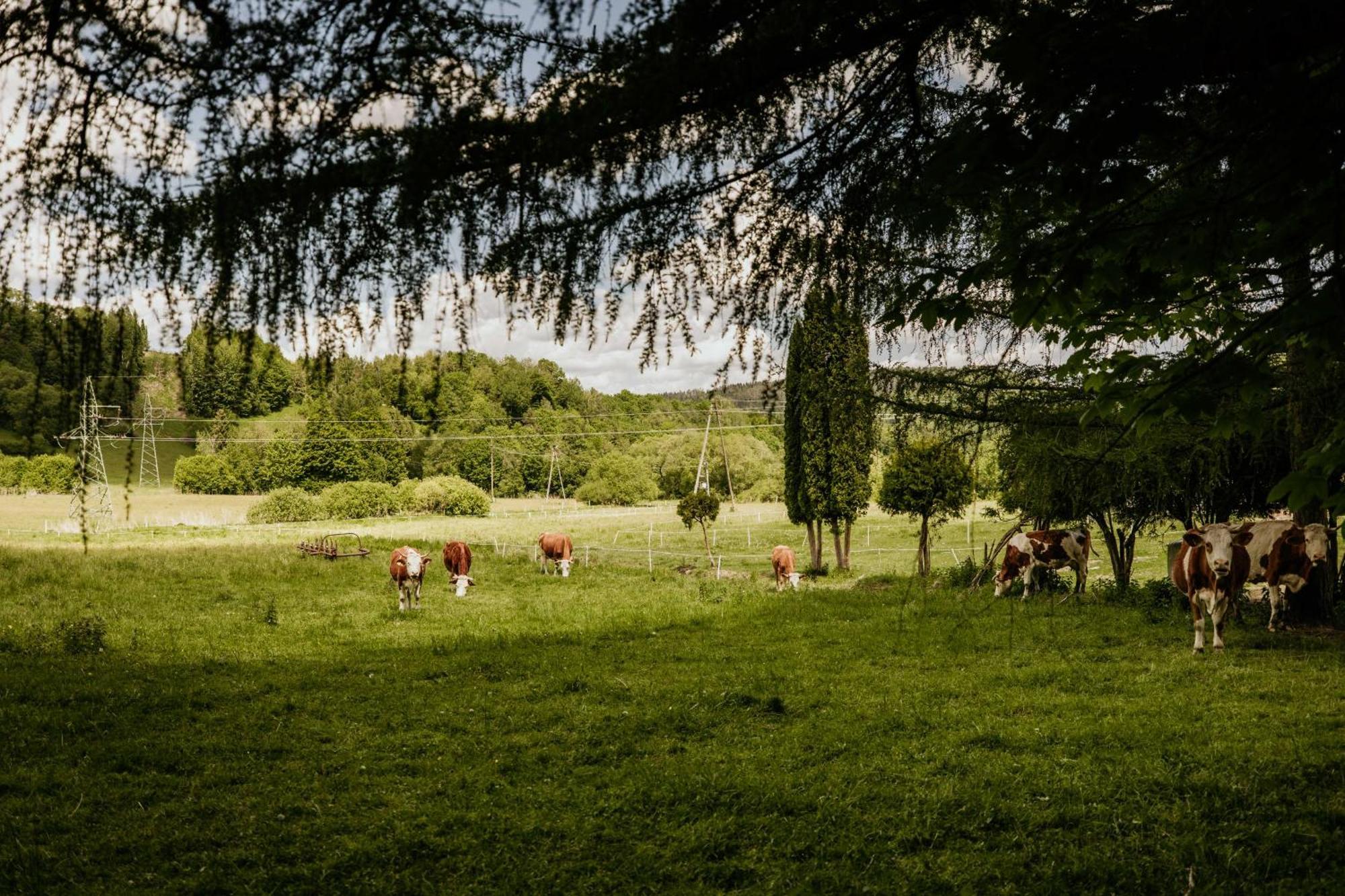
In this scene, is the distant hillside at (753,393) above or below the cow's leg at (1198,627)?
above

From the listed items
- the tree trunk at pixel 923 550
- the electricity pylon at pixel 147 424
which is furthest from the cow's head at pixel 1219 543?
the electricity pylon at pixel 147 424

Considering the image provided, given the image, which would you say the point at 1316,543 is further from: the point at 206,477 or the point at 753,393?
the point at 206,477

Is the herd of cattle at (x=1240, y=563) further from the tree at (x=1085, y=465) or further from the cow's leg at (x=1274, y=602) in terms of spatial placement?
the tree at (x=1085, y=465)

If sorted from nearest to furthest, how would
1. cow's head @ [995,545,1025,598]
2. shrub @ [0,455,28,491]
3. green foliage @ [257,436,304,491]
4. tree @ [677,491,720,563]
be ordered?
shrub @ [0,455,28,491] < cow's head @ [995,545,1025,598] < tree @ [677,491,720,563] < green foliage @ [257,436,304,491]

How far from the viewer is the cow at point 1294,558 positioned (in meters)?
9.37

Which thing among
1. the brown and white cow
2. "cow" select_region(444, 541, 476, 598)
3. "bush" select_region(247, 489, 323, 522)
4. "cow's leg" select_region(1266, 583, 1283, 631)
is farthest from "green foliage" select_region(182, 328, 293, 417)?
"bush" select_region(247, 489, 323, 522)

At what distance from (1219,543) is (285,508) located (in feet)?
159

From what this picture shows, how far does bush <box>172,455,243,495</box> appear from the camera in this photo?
50.5 metres

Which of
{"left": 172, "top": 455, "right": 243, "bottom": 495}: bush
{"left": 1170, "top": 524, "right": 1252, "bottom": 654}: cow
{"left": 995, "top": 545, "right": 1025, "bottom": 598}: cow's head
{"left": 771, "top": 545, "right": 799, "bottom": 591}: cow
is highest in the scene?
{"left": 172, "top": 455, "right": 243, "bottom": 495}: bush

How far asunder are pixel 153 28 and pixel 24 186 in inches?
19.6

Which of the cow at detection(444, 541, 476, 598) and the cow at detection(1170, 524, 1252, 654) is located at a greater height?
the cow at detection(1170, 524, 1252, 654)

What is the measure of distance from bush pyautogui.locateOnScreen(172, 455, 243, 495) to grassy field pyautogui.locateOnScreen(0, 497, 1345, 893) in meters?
42.9

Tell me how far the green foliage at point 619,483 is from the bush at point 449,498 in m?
9.14

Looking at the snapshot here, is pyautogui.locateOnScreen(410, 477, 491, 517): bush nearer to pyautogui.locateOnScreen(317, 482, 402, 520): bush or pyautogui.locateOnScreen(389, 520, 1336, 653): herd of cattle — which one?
pyautogui.locateOnScreen(317, 482, 402, 520): bush
